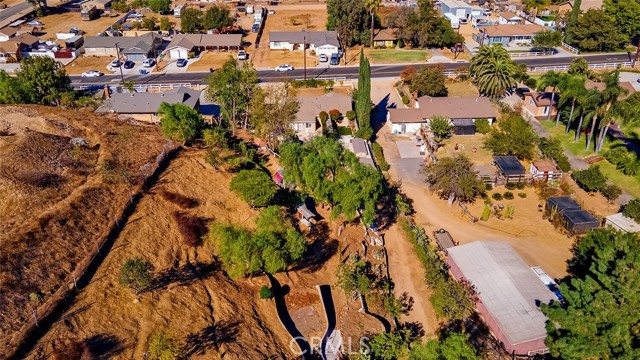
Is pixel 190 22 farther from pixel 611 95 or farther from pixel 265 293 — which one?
pixel 265 293

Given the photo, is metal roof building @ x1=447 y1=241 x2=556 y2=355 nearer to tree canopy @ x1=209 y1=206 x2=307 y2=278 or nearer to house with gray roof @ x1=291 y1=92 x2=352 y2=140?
tree canopy @ x1=209 y1=206 x2=307 y2=278

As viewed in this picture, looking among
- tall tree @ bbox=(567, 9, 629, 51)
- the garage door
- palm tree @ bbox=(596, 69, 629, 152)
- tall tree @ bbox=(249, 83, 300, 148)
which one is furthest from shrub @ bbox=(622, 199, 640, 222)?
the garage door

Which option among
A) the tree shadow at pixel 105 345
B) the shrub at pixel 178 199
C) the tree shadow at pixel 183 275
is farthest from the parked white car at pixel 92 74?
the tree shadow at pixel 105 345

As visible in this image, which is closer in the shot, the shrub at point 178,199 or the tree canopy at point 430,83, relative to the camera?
the shrub at point 178,199

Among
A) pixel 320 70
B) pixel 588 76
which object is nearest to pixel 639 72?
pixel 588 76

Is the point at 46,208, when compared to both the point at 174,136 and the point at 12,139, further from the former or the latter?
the point at 174,136

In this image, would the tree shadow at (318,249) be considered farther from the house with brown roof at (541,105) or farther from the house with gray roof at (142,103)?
the house with brown roof at (541,105)
